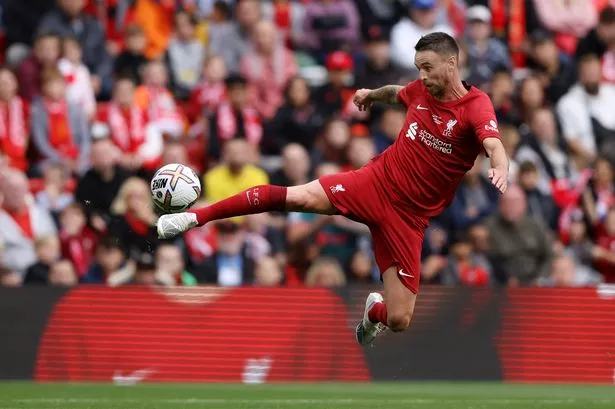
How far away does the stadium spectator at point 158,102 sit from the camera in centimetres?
1680

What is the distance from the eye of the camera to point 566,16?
19828 mm

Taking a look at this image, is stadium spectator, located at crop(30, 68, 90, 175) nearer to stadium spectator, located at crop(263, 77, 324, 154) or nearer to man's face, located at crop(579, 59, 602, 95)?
stadium spectator, located at crop(263, 77, 324, 154)

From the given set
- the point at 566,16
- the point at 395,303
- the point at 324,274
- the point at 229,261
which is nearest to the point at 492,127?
the point at 395,303

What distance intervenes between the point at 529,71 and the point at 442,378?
6.02 metres

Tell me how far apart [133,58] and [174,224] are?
7.54 metres

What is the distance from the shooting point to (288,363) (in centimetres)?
1456

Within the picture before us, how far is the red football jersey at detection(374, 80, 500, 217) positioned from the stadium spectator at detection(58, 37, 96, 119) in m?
6.43

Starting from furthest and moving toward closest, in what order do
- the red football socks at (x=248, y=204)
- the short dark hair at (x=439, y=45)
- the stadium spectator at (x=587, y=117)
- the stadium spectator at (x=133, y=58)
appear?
the stadium spectator at (x=587, y=117)
the stadium spectator at (x=133, y=58)
the short dark hair at (x=439, y=45)
the red football socks at (x=248, y=204)

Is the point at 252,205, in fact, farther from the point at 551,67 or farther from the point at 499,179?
the point at 551,67

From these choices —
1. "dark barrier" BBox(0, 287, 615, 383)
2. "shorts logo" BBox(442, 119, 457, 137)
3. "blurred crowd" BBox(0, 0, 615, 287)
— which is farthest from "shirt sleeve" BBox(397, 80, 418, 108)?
"blurred crowd" BBox(0, 0, 615, 287)

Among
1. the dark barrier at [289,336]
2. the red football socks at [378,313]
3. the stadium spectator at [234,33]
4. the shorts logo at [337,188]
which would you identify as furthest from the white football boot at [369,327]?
the stadium spectator at [234,33]

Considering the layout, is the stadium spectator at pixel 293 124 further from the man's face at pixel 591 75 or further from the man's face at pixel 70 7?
the man's face at pixel 591 75

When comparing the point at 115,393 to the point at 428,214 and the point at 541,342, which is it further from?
the point at 541,342

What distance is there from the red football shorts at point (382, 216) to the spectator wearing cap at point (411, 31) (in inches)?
292
